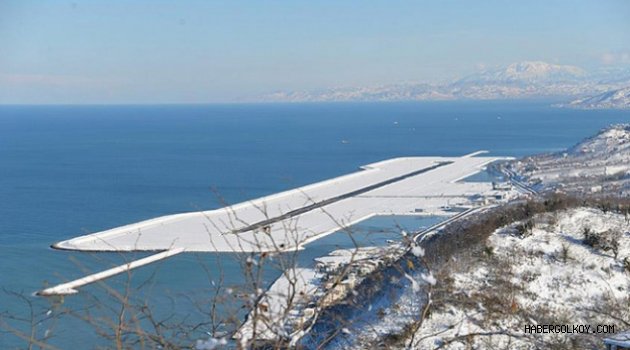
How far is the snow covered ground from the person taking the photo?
7547 mm

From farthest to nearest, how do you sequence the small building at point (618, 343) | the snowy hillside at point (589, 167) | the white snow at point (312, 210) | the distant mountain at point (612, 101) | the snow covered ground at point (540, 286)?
1. the distant mountain at point (612, 101)
2. the snowy hillside at point (589, 167)
3. the white snow at point (312, 210)
4. the snow covered ground at point (540, 286)
5. the small building at point (618, 343)

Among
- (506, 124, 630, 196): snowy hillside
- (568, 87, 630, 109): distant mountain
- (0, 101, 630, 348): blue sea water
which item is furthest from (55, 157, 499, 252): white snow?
(568, 87, 630, 109): distant mountain

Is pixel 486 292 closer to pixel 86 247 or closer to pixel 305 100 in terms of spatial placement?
pixel 86 247

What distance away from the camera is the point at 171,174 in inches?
1196

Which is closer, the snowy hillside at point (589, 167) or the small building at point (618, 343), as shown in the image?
the small building at point (618, 343)

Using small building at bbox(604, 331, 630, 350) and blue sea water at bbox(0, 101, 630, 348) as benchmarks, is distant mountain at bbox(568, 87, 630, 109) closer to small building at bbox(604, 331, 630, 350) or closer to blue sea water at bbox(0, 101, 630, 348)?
blue sea water at bbox(0, 101, 630, 348)

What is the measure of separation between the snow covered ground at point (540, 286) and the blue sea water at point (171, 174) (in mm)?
1261

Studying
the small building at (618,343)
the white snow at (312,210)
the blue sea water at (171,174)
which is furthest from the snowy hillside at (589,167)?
the small building at (618,343)

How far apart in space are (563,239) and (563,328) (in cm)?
253

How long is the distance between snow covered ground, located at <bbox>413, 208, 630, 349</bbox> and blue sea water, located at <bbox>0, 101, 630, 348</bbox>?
4.14ft

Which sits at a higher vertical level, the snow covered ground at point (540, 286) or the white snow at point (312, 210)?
the snow covered ground at point (540, 286)

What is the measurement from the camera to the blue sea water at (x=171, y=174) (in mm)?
13039

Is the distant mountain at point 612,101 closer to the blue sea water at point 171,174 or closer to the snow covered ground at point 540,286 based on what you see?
the blue sea water at point 171,174

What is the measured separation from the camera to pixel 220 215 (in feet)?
66.1
